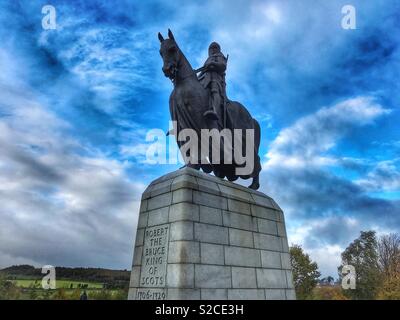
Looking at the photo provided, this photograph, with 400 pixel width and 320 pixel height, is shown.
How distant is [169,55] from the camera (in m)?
9.93

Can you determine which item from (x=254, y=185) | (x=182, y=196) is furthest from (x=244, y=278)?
(x=254, y=185)

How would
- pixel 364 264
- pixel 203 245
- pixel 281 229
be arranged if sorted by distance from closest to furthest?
1. pixel 203 245
2. pixel 281 229
3. pixel 364 264

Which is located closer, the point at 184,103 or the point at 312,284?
the point at 184,103

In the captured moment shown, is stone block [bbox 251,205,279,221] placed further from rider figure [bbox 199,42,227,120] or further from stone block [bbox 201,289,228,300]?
rider figure [bbox 199,42,227,120]

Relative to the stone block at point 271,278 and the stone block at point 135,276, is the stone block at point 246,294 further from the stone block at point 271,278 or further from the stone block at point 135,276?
the stone block at point 135,276

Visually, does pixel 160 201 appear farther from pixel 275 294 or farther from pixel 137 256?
pixel 275 294

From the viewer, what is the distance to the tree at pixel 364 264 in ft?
152

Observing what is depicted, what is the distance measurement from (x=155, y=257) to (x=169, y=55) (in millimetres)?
5982

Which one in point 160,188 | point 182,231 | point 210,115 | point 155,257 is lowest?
point 155,257
